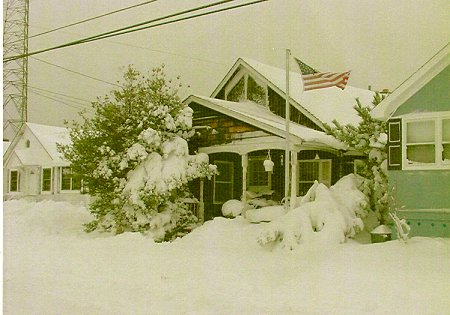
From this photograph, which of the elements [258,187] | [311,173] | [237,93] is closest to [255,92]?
[237,93]

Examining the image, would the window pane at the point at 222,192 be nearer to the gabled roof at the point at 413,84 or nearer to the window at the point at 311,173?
the window at the point at 311,173

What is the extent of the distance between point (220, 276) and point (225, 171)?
255 inches

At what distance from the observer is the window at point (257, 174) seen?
43.8 ft

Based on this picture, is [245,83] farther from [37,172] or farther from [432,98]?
[37,172]

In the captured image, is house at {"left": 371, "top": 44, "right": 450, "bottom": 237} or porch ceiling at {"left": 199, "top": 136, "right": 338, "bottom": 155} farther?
porch ceiling at {"left": 199, "top": 136, "right": 338, "bottom": 155}

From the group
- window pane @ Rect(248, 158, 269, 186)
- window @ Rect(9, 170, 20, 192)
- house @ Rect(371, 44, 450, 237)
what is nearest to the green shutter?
house @ Rect(371, 44, 450, 237)

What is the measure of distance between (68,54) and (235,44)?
2.72 metres

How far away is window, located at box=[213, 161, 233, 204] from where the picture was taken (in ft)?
43.0

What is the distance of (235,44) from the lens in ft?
27.2

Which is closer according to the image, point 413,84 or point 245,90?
point 413,84

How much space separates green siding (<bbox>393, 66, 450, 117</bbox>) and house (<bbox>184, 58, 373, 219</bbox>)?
240 cm

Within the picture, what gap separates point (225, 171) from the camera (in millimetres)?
13492

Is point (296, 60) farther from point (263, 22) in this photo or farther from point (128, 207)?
point (128, 207)

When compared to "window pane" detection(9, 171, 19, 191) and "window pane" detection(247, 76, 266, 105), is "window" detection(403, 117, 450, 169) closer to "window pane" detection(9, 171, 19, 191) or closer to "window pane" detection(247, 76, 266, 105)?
"window pane" detection(247, 76, 266, 105)
